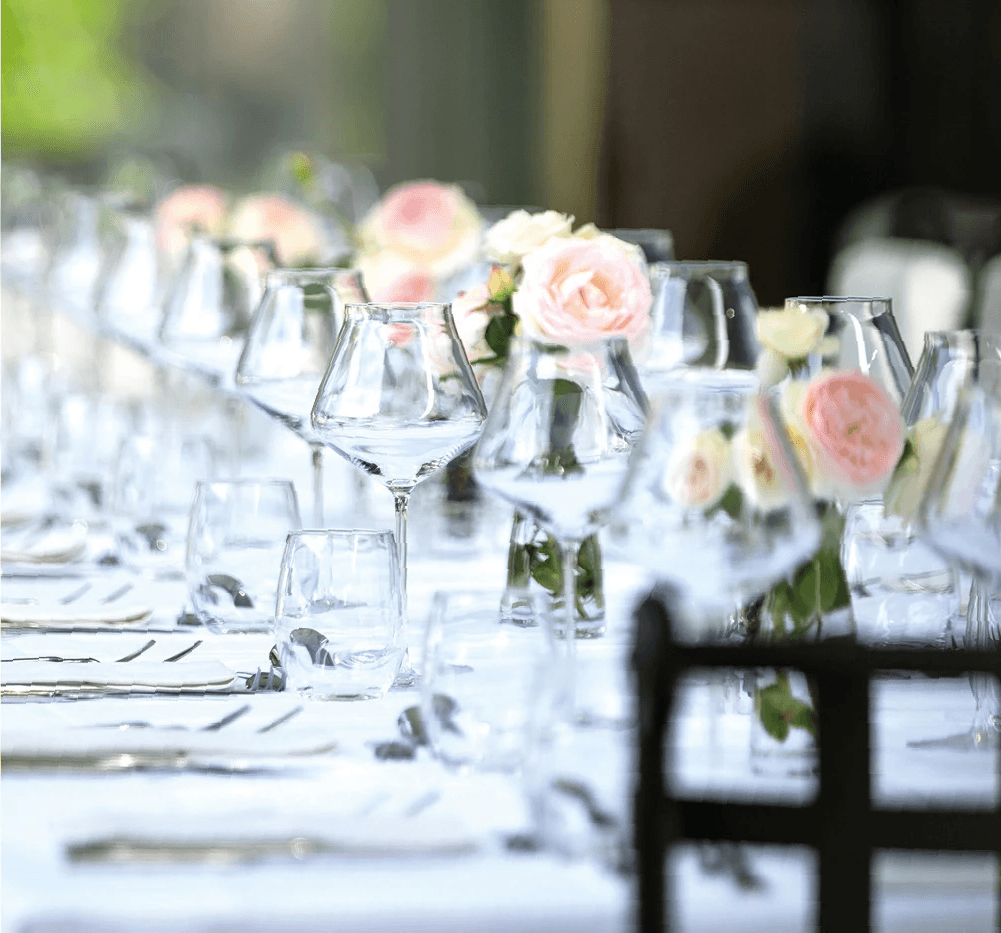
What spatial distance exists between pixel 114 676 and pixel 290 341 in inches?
14.5

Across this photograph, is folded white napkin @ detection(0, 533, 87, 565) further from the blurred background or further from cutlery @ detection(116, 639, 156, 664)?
the blurred background

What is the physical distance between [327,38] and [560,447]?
6.56 meters

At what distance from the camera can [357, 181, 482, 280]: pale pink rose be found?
152 cm

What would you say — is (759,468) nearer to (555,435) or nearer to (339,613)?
(555,435)

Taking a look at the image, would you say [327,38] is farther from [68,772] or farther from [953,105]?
[68,772]

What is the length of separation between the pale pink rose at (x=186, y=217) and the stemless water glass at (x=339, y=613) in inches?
49.6

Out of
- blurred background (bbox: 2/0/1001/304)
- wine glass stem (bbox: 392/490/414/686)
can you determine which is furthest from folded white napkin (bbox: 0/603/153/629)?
blurred background (bbox: 2/0/1001/304)

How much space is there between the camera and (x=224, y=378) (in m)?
1.62

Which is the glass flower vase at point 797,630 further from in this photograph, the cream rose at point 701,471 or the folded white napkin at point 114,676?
the folded white napkin at point 114,676

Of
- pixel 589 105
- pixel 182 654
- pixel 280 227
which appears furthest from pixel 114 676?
pixel 589 105

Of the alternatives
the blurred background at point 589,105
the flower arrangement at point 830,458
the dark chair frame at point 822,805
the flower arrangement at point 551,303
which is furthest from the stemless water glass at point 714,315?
the blurred background at point 589,105

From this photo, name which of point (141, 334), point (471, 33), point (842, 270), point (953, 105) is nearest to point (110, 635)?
point (141, 334)

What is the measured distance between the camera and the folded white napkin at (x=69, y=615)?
1.16 m

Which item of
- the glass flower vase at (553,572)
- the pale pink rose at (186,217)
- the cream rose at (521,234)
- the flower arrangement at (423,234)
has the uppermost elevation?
the pale pink rose at (186,217)
